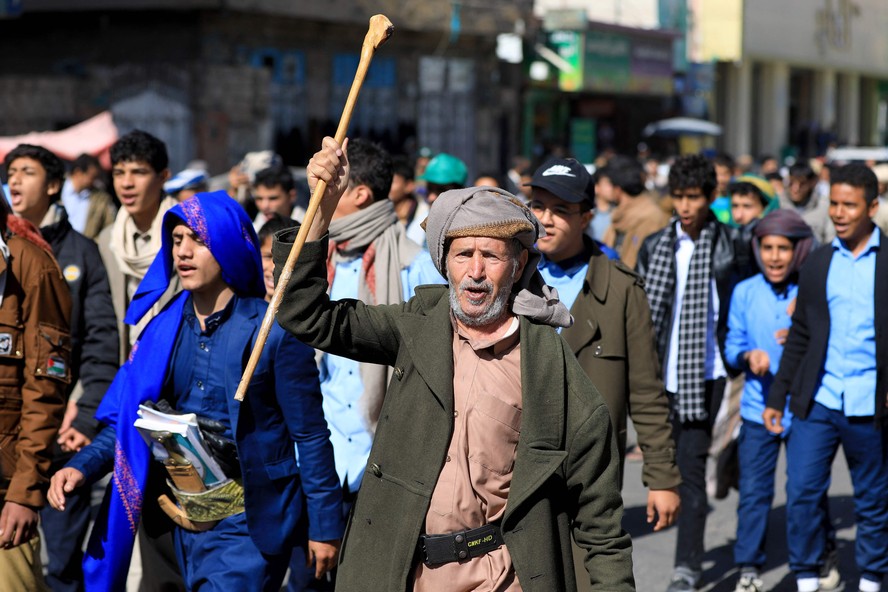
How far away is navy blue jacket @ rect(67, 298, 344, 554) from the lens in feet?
13.5

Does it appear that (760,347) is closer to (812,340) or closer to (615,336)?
(812,340)

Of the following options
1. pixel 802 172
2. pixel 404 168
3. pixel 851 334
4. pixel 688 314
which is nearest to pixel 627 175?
pixel 404 168

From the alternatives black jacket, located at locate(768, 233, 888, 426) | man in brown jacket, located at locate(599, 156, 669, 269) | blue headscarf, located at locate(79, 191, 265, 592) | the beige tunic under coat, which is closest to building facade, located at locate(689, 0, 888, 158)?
man in brown jacket, located at locate(599, 156, 669, 269)

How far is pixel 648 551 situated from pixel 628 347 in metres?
2.47

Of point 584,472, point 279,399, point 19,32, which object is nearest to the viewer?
point 584,472

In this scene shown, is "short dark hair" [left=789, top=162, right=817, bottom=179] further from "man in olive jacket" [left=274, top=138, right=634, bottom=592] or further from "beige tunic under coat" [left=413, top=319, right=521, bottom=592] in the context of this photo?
"beige tunic under coat" [left=413, top=319, right=521, bottom=592]

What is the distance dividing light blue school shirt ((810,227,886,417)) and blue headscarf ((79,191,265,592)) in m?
2.91

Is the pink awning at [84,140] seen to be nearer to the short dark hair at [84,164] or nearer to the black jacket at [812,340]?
the short dark hair at [84,164]

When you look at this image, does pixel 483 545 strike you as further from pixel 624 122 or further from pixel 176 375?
pixel 624 122

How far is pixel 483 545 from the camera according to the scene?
337 centimetres

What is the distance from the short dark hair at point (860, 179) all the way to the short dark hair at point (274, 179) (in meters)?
2.95

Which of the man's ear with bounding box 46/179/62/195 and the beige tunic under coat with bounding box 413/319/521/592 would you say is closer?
the beige tunic under coat with bounding box 413/319/521/592

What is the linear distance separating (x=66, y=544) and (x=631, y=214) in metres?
5.28

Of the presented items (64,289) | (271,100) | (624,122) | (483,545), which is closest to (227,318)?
(64,289)
